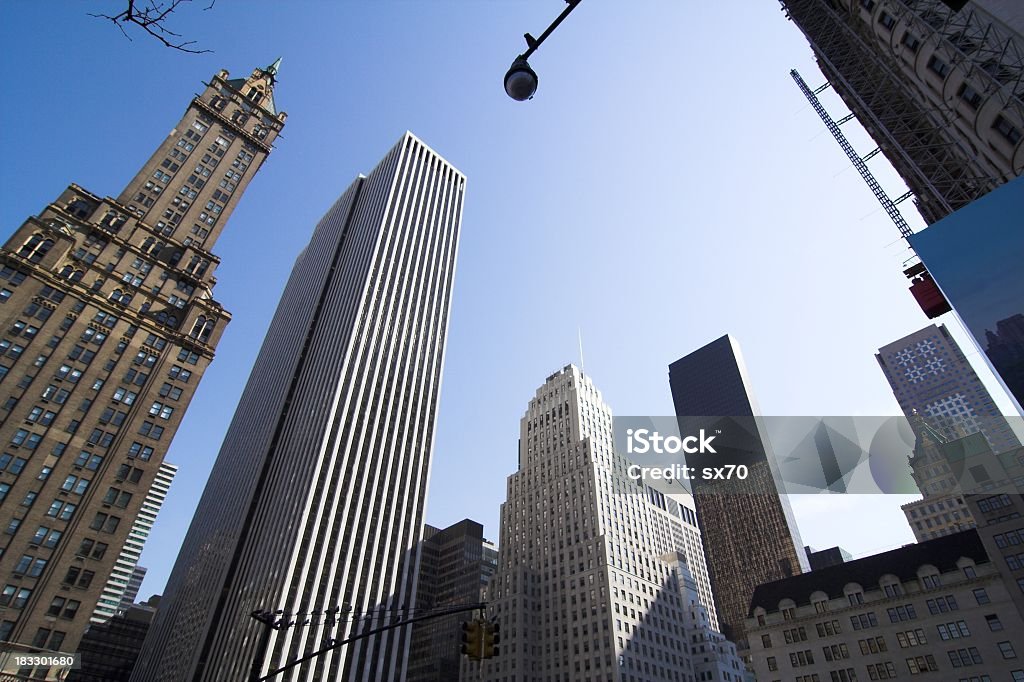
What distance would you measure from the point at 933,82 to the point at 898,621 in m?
57.9

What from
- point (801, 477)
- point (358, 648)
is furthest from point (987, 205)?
point (801, 477)

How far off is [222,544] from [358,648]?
144ft

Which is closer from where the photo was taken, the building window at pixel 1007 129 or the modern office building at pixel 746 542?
the building window at pixel 1007 129

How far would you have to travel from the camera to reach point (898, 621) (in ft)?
212

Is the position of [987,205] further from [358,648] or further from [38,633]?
[358,648]

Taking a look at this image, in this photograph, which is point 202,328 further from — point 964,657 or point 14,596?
point 964,657

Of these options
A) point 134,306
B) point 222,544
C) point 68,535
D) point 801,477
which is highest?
point 801,477

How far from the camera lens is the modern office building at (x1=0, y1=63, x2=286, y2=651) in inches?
2062

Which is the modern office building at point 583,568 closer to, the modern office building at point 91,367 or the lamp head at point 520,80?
the modern office building at point 91,367

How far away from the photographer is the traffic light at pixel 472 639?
18750mm

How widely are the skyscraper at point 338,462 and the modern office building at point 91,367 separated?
801 inches

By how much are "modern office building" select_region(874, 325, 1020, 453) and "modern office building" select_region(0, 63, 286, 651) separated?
180 meters

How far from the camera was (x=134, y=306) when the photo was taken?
232 ft

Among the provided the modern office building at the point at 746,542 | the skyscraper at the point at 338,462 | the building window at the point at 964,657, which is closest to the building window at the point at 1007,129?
the building window at the point at 964,657
